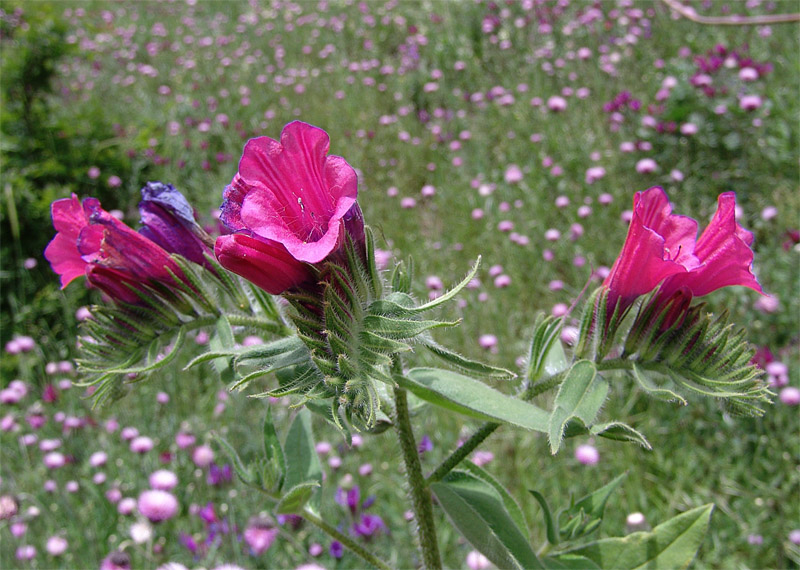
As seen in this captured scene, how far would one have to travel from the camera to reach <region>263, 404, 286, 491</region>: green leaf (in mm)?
1195

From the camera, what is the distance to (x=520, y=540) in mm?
1031

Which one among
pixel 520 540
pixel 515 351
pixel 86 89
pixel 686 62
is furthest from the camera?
pixel 86 89

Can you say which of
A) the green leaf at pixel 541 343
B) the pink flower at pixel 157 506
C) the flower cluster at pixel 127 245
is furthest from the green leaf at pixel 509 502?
the pink flower at pixel 157 506

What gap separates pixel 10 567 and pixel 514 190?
338 cm

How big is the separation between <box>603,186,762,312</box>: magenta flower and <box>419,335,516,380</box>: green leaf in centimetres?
30

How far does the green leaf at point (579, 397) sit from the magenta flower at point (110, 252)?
0.69 metres

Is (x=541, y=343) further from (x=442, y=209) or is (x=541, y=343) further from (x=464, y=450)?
(x=442, y=209)

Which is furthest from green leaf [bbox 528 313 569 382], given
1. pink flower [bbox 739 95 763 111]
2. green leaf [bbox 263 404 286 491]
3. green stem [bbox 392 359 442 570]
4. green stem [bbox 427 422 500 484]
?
pink flower [bbox 739 95 763 111]

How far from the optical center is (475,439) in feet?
3.48

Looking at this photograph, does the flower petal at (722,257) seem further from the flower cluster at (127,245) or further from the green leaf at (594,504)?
the flower cluster at (127,245)

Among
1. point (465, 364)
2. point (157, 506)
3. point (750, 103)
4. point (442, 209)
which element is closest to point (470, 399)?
point (465, 364)

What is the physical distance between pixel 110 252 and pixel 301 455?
1.76 feet

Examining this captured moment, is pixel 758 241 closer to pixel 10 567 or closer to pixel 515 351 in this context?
pixel 515 351

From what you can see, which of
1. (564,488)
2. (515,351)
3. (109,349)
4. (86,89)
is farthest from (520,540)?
(86,89)
